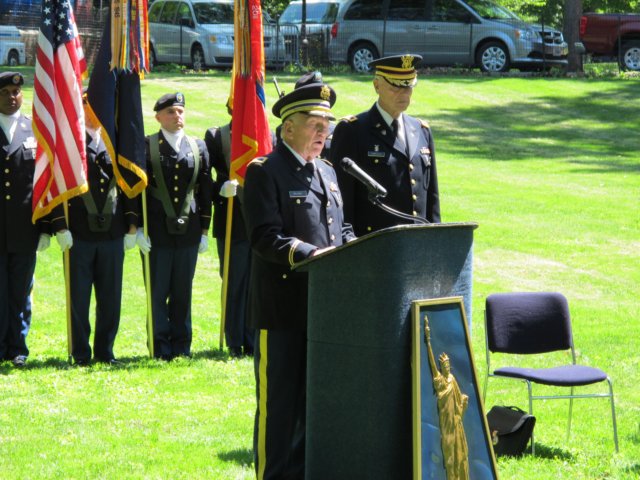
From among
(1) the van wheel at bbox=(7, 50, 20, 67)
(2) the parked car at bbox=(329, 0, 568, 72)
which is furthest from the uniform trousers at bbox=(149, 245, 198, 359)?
(1) the van wheel at bbox=(7, 50, 20, 67)

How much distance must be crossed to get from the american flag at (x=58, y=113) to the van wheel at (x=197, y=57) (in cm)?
1795

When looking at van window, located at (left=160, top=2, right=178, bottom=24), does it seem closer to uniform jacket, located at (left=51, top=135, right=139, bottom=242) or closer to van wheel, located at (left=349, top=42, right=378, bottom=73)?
van wheel, located at (left=349, top=42, right=378, bottom=73)

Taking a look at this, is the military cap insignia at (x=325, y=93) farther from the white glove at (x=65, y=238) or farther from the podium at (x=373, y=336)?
the white glove at (x=65, y=238)

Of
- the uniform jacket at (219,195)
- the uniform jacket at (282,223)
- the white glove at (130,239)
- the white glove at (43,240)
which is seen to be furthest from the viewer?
the uniform jacket at (219,195)

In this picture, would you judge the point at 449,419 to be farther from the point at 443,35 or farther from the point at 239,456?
the point at 443,35

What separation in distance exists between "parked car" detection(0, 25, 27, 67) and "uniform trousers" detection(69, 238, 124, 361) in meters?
19.6

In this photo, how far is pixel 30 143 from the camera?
9.19 meters

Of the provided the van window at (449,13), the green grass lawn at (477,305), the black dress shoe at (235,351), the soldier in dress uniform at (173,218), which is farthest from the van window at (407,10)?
the black dress shoe at (235,351)

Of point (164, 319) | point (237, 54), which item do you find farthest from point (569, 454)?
point (237, 54)

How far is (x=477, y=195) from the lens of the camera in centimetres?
1645

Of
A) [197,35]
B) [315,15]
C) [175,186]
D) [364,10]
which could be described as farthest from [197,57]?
[175,186]

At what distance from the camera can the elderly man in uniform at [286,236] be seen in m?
5.18

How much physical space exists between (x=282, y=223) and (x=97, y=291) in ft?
14.6

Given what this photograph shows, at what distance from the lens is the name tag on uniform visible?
360 inches
